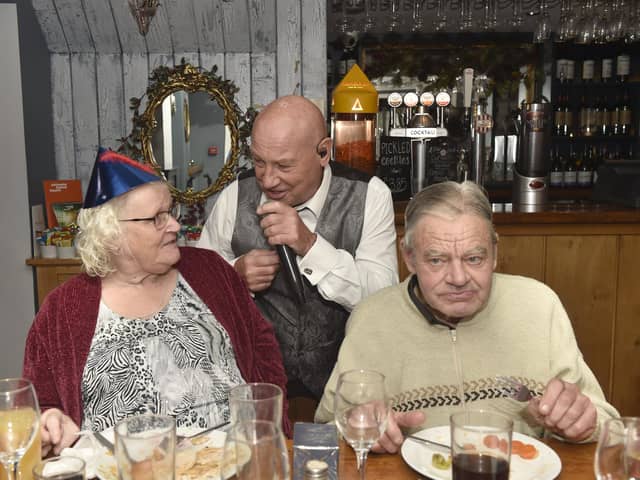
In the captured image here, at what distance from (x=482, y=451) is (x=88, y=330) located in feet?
3.95

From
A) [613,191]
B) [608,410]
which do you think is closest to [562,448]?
[608,410]

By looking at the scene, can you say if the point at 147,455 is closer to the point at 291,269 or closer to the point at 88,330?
the point at 88,330

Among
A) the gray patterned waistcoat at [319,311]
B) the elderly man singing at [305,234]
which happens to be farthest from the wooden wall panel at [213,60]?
the gray patterned waistcoat at [319,311]

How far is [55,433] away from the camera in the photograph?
147 cm

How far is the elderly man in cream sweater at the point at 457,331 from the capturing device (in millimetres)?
1689

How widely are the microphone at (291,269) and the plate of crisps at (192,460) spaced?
2.97ft

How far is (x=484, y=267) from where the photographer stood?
5.58 feet

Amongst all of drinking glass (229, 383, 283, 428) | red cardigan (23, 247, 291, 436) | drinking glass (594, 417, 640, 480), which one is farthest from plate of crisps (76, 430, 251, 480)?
drinking glass (594, 417, 640, 480)

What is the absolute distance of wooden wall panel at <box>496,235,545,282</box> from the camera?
334 centimetres

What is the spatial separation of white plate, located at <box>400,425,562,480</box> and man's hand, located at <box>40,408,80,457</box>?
74cm

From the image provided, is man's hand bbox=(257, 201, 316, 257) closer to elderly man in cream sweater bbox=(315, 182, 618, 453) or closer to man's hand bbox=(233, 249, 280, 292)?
man's hand bbox=(233, 249, 280, 292)

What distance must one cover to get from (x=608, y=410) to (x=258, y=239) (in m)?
1.31

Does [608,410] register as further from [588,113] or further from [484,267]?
[588,113]

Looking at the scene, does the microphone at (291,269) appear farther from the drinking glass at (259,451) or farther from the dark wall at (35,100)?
the dark wall at (35,100)
